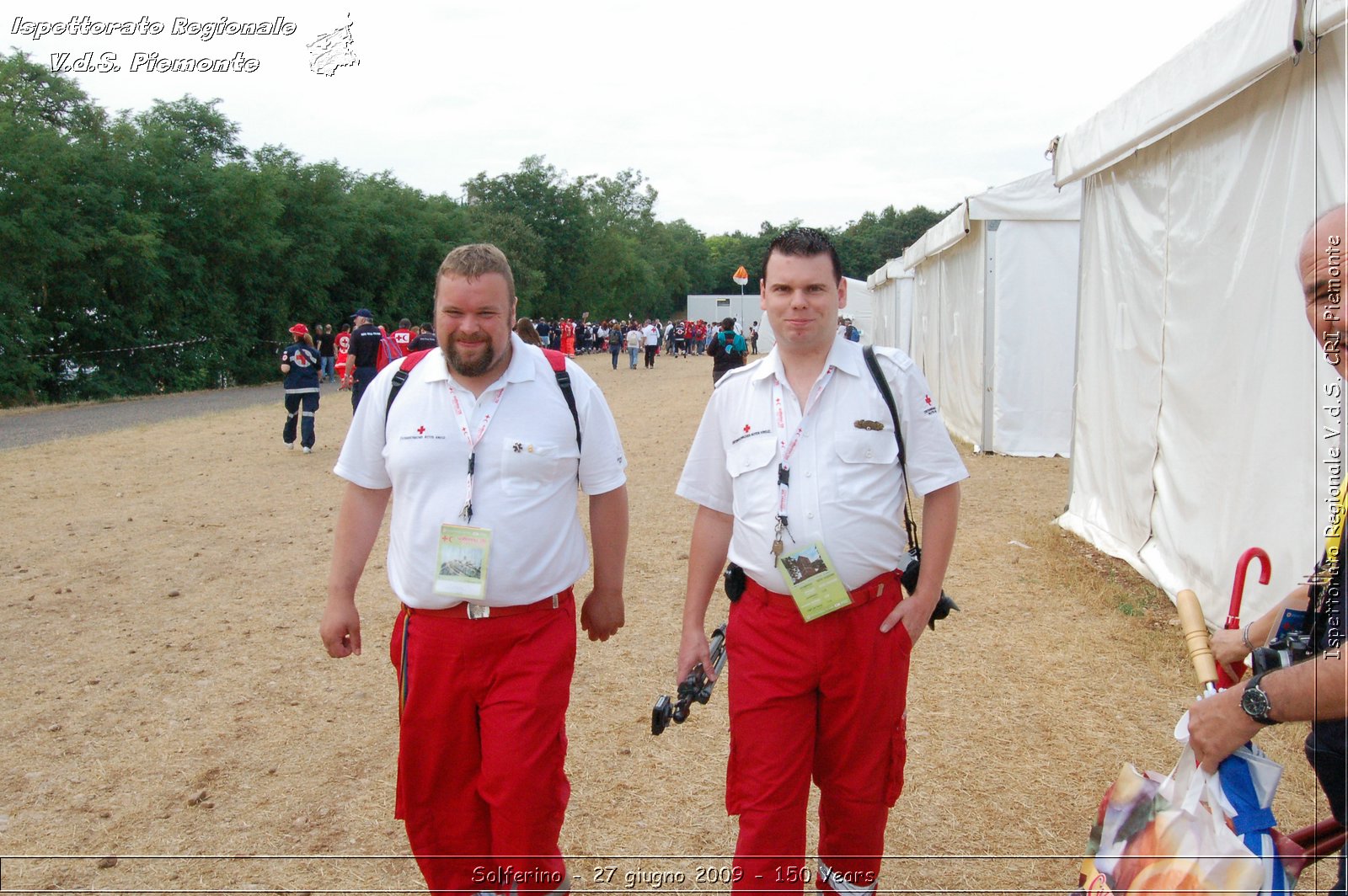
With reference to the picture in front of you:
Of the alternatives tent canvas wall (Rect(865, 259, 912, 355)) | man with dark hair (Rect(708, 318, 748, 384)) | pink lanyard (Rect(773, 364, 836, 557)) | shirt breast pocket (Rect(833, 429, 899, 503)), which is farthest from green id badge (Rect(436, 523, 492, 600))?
tent canvas wall (Rect(865, 259, 912, 355))

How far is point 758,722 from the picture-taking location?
2689 millimetres

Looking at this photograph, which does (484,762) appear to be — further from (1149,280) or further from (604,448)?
(1149,280)

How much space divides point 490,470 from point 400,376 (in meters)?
0.47

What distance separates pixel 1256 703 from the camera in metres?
1.81

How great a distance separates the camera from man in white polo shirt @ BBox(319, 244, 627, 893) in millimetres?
2799

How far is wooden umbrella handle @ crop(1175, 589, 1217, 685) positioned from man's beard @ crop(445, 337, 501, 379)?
1.93 meters

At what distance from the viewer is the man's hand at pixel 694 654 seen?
2.90 meters

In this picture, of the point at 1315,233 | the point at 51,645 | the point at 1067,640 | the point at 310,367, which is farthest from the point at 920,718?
the point at 310,367

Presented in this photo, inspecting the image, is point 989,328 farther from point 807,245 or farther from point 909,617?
point 909,617

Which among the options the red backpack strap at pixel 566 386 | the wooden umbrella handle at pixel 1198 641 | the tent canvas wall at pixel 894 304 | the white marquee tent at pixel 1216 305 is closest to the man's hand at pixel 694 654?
the red backpack strap at pixel 566 386

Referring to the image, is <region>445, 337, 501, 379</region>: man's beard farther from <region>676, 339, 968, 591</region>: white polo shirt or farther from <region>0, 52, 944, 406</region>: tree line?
<region>0, 52, 944, 406</region>: tree line

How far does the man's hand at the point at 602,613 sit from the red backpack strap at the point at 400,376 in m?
0.89

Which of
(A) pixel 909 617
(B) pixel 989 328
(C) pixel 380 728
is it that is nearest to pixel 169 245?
(B) pixel 989 328

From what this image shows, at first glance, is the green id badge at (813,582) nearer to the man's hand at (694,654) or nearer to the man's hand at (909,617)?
the man's hand at (909,617)
